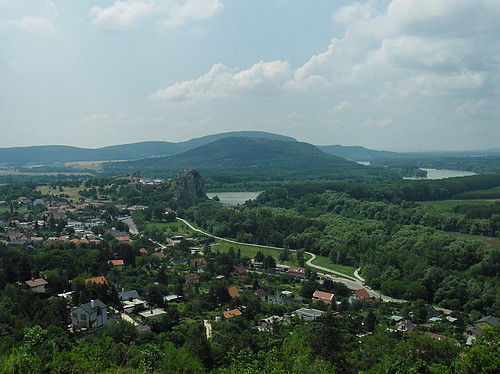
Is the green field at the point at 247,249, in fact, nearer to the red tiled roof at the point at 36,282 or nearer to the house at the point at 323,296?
the house at the point at 323,296

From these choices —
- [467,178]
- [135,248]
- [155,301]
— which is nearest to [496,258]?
[155,301]

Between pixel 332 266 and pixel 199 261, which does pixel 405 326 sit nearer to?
pixel 332 266

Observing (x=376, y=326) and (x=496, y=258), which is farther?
(x=496, y=258)

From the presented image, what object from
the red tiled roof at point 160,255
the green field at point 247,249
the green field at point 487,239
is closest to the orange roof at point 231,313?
the red tiled roof at point 160,255

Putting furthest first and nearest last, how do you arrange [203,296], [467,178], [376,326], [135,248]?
1. [467,178]
2. [135,248]
3. [203,296]
4. [376,326]

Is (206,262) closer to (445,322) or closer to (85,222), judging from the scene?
(445,322)

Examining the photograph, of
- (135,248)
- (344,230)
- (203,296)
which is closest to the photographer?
(203,296)
